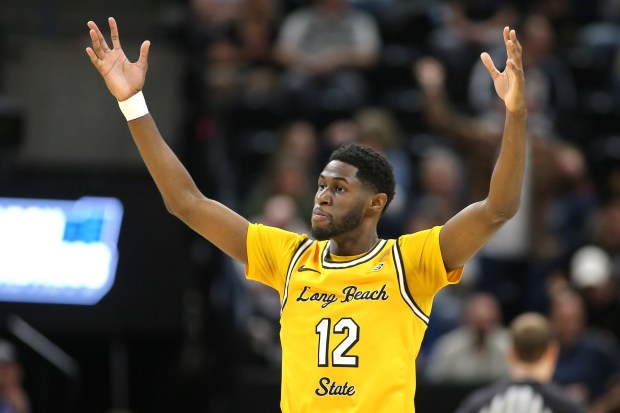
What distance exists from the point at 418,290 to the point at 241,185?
739 cm

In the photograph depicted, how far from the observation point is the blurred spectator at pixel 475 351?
995 centimetres

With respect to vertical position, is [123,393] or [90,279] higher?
[90,279]

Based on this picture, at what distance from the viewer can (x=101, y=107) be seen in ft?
40.9

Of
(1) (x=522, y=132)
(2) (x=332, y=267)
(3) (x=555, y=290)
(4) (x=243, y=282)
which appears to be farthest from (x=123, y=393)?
(1) (x=522, y=132)

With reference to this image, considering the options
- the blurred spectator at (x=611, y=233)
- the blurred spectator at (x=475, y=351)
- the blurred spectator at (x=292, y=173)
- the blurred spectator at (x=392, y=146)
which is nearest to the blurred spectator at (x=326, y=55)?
the blurred spectator at (x=392, y=146)

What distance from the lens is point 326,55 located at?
523 inches

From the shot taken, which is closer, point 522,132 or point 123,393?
point 522,132

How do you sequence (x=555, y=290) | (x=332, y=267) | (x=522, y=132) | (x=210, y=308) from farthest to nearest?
(x=210, y=308)
(x=555, y=290)
(x=332, y=267)
(x=522, y=132)

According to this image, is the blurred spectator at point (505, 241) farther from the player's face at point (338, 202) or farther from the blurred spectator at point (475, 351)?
the player's face at point (338, 202)

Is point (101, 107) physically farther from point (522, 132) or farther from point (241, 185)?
point (522, 132)

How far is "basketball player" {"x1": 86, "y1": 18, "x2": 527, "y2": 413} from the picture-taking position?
4961 millimetres

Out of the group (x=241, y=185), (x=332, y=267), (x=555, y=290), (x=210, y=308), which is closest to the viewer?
(x=332, y=267)

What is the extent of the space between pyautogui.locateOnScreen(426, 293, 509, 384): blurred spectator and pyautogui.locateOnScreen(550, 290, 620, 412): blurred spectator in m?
0.47

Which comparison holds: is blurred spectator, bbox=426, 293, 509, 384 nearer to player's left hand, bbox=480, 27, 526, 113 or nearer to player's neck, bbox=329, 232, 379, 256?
player's neck, bbox=329, 232, 379, 256
